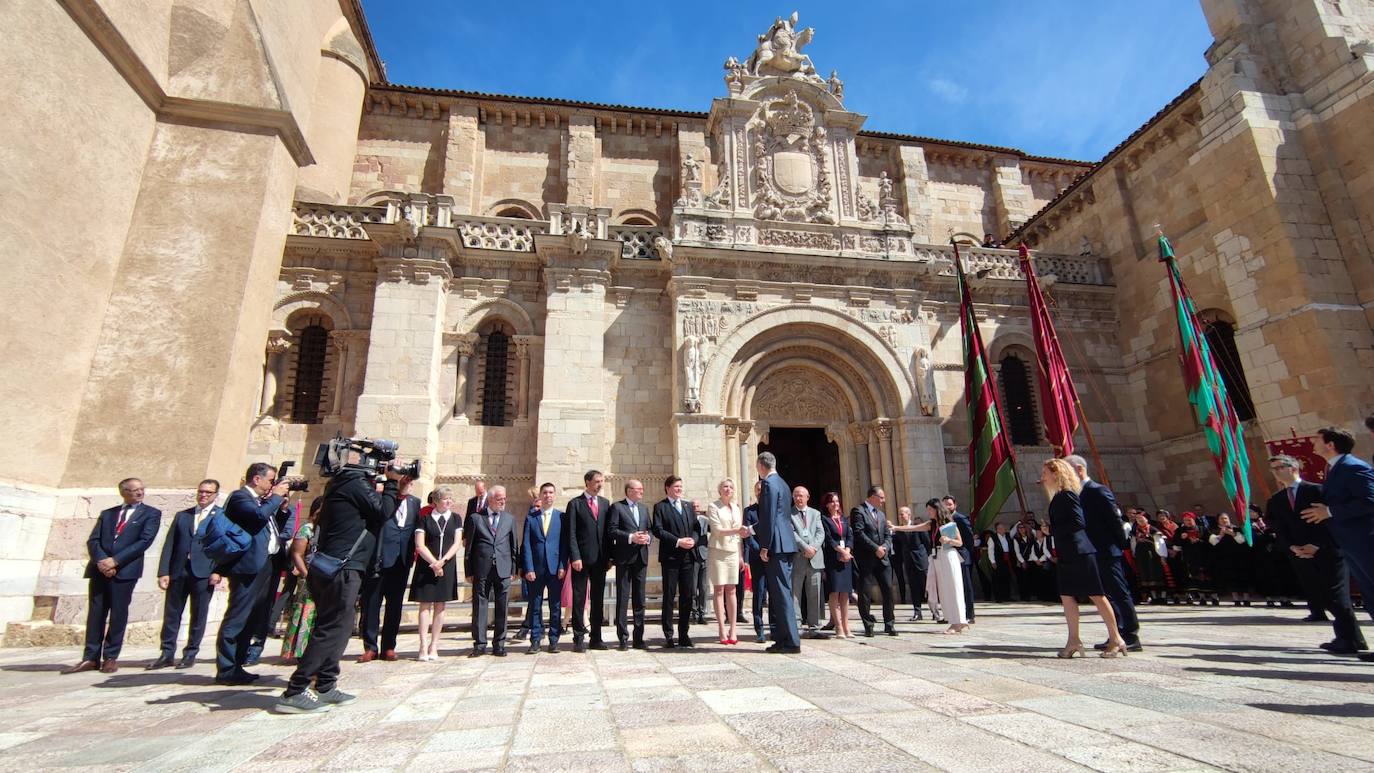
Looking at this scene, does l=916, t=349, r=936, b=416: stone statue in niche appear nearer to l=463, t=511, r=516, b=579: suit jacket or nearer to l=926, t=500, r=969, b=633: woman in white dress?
l=926, t=500, r=969, b=633: woman in white dress

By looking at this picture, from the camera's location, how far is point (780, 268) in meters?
14.4

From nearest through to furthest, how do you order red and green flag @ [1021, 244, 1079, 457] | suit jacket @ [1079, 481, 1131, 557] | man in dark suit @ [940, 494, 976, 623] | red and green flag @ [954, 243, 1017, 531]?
1. suit jacket @ [1079, 481, 1131, 557]
2. man in dark suit @ [940, 494, 976, 623]
3. red and green flag @ [1021, 244, 1079, 457]
4. red and green flag @ [954, 243, 1017, 531]

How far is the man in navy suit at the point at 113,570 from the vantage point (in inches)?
238

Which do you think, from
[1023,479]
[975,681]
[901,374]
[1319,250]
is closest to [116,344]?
[975,681]

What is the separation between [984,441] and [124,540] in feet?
44.0

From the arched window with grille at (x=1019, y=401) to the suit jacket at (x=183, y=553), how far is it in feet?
51.4

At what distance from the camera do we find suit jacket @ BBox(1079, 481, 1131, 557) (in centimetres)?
556

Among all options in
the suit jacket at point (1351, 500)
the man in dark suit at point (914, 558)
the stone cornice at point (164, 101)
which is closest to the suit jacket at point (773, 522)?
the man in dark suit at point (914, 558)

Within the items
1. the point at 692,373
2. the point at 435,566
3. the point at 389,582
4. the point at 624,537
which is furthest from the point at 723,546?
the point at 692,373

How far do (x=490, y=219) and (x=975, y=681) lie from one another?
1318 cm

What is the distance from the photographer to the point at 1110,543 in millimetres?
5594

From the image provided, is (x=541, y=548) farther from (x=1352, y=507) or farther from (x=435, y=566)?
(x=1352, y=507)

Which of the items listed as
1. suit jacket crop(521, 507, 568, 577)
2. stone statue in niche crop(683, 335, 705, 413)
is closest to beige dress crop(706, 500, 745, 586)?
suit jacket crop(521, 507, 568, 577)

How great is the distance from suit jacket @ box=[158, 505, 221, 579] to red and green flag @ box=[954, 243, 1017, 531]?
1234 cm
